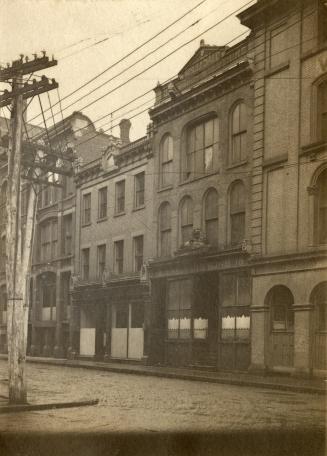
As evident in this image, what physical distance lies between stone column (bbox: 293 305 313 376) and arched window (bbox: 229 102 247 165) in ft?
21.3

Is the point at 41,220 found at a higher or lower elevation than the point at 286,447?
higher

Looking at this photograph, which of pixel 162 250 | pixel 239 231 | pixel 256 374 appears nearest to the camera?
pixel 256 374

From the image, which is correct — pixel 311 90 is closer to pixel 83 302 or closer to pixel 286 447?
pixel 286 447

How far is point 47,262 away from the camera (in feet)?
122

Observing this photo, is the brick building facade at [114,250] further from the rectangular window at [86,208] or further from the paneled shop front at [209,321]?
the paneled shop front at [209,321]

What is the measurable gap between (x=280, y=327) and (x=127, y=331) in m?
10.8

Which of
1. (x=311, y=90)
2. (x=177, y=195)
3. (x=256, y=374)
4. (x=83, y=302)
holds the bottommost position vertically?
(x=256, y=374)

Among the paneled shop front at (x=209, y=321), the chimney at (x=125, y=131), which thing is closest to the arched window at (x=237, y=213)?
the paneled shop front at (x=209, y=321)

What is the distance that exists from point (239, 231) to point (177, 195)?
4452 mm

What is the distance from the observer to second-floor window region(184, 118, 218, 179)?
83.8ft

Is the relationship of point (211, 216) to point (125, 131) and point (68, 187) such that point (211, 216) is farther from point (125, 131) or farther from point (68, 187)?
point (68, 187)

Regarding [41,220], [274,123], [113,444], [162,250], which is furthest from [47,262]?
[113,444]

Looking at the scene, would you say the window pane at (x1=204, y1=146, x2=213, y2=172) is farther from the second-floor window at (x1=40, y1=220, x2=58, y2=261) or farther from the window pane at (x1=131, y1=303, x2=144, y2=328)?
the second-floor window at (x1=40, y1=220, x2=58, y2=261)

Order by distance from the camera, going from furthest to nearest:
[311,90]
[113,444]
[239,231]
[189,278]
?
[189,278] < [239,231] < [311,90] < [113,444]
